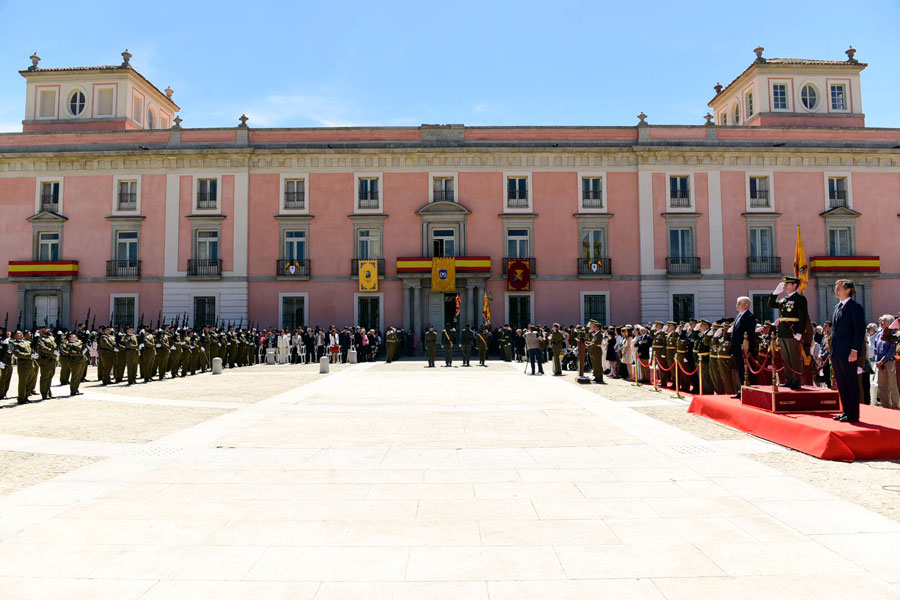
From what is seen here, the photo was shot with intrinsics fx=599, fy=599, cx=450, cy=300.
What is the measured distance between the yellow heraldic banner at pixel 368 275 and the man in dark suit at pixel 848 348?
87.2 feet

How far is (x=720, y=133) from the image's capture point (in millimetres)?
34188

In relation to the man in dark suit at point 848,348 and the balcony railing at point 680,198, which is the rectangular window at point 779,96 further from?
the man in dark suit at point 848,348

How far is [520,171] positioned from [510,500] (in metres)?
29.9

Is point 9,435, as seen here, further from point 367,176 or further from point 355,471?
point 367,176

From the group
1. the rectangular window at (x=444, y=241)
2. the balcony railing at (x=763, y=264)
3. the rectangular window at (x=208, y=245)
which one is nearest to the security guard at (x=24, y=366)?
the rectangular window at (x=208, y=245)

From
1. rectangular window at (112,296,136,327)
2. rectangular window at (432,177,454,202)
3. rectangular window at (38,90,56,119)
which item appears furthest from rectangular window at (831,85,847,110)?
rectangular window at (38,90,56,119)

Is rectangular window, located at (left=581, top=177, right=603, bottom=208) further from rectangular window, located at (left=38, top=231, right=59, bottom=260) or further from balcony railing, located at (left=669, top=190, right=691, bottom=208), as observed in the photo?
rectangular window, located at (left=38, top=231, right=59, bottom=260)

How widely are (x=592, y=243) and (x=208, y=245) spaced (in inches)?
854

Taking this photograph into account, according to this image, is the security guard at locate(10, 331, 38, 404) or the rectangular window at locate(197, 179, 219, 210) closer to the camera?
the security guard at locate(10, 331, 38, 404)

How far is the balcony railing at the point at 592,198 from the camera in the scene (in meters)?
34.0

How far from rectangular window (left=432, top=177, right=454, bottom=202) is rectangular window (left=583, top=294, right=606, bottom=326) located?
31.3 ft

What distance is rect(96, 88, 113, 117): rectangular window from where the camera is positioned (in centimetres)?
3588

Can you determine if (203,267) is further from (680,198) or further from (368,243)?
(680,198)

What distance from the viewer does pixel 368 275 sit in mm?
32906
